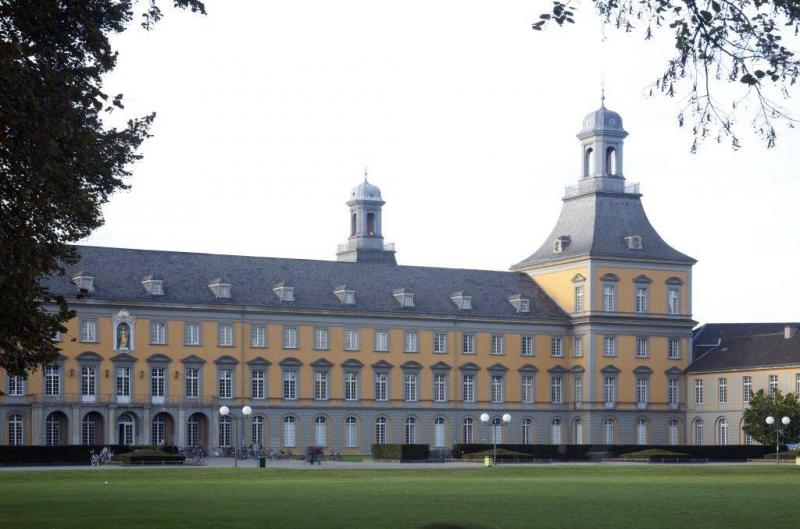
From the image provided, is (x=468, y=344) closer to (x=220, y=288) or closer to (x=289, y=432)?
(x=289, y=432)

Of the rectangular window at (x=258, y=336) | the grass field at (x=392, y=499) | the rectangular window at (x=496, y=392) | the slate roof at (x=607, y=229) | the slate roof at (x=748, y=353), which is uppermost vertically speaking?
the slate roof at (x=607, y=229)

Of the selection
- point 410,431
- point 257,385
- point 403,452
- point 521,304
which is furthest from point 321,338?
point 403,452

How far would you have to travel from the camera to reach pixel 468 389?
3844 inches

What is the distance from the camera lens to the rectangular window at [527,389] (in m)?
98.8

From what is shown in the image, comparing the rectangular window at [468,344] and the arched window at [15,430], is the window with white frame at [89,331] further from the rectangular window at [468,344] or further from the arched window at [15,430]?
the rectangular window at [468,344]

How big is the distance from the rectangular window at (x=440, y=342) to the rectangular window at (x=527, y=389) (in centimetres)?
573

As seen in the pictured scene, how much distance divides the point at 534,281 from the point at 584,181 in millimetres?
7457

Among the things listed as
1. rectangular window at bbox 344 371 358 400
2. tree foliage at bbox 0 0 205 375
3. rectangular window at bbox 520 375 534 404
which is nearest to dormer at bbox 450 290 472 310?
rectangular window at bbox 520 375 534 404

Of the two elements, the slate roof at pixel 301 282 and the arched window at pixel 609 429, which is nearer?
the slate roof at pixel 301 282

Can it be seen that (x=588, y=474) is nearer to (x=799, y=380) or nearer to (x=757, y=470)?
(x=757, y=470)

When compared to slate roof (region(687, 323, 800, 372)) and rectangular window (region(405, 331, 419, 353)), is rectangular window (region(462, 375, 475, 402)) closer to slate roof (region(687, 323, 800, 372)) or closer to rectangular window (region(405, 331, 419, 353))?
rectangular window (region(405, 331, 419, 353))

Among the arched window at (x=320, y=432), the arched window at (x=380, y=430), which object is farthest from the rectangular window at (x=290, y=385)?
the arched window at (x=380, y=430)

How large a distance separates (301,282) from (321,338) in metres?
3.61

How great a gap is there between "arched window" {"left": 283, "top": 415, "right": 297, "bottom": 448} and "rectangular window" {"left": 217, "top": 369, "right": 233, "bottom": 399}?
3847mm
